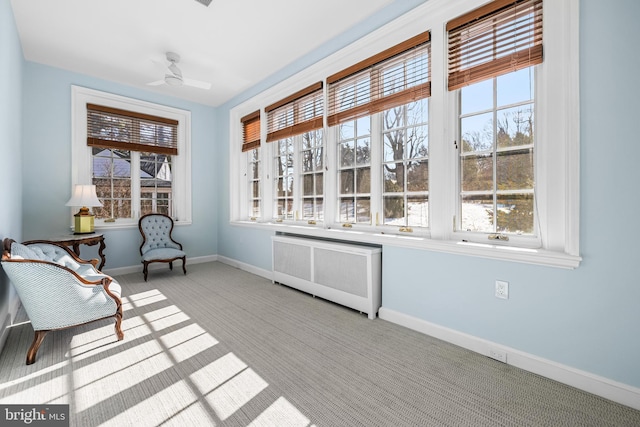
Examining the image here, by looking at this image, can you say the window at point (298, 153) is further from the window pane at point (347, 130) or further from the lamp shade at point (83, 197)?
the lamp shade at point (83, 197)

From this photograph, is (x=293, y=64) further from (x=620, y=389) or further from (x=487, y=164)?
(x=620, y=389)

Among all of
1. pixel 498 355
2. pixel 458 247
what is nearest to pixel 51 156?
pixel 458 247

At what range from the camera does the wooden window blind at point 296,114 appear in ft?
12.2

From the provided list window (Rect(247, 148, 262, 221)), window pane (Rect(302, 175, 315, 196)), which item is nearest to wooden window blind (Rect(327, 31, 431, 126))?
window pane (Rect(302, 175, 315, 196))

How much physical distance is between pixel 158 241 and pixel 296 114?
3057 mm

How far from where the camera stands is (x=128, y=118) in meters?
4.74

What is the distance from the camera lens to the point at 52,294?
2146mm

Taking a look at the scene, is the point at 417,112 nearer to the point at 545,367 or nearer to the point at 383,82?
the point at 383,82

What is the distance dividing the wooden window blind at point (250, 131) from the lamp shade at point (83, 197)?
227 centimetres

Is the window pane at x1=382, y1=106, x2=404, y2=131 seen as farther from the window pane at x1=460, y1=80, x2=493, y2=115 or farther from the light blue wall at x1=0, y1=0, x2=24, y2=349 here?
the light blue wall at x1=0, y1=0, x2=24, y2=349

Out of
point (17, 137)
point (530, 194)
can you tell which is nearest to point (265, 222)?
point (17, 137)

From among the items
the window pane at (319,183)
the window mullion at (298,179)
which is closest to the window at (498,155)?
the window pane at (319,183)

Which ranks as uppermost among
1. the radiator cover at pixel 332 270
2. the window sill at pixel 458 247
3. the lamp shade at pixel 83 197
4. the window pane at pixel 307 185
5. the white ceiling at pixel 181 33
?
the white ceiling at pixel 181 33

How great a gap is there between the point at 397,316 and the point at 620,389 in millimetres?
1463
